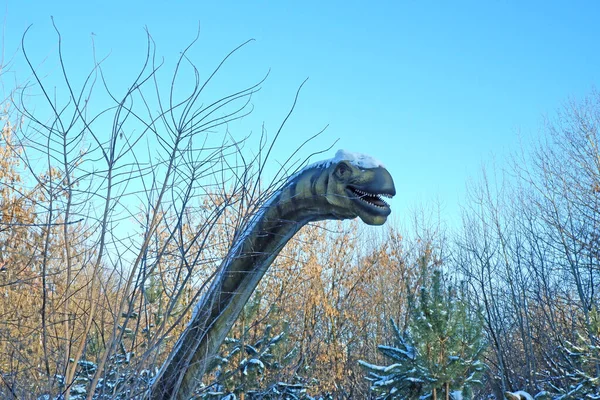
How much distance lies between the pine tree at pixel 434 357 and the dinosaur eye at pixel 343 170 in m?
5.90

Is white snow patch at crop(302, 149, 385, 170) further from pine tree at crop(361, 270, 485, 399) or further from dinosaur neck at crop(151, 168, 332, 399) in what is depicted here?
pine tree at crop(361, 270, 485, 399)

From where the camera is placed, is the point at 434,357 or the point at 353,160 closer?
the point at 353,160

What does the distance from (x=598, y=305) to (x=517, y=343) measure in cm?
715

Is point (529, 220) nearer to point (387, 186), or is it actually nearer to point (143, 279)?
point (387, 186)

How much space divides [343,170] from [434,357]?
19.8 feet

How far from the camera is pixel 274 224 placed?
7.63ft

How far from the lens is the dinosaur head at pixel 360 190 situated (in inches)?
92.0

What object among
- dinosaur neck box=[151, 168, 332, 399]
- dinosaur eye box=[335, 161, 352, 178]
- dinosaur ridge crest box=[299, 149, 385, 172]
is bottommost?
dinosaur neck box=[151, 168, 332, 399]

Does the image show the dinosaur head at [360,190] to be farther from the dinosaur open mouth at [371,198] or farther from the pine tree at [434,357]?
the pine tree at [434,357]

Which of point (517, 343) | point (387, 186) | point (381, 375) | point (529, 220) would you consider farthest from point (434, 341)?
point (517, 343)

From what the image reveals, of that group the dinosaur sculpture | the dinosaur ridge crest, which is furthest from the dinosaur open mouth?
the dinosaur ridge crest

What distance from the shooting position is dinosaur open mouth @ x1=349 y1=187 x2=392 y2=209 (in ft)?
7.82

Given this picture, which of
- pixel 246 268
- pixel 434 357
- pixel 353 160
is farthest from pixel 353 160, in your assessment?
pixel 434 357

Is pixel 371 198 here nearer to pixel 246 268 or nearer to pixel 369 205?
pixel 369 205
